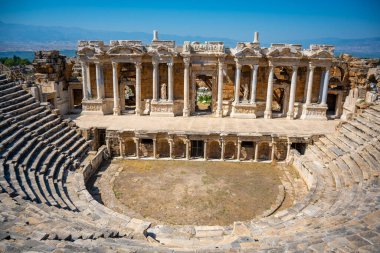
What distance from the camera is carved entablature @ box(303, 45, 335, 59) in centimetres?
2152

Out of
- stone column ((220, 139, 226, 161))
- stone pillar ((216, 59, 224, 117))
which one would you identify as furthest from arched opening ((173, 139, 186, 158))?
stone pillar ((216, 59, 224, 117))

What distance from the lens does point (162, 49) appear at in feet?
71.5

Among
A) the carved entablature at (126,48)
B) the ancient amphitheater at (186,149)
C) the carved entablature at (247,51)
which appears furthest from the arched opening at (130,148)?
the carved entablature at (247,51)

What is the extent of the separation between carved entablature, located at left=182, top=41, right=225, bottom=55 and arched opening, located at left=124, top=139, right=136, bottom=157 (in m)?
7.67

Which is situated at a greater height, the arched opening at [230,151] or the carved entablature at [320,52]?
the carved entablature at [320,52]

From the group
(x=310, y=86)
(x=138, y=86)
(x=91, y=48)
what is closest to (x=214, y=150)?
(x=138, y=86)

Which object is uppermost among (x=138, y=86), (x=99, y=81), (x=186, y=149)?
(x=99, y=81)

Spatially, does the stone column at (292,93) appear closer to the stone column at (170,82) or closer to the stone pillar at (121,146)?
the stone column at (170,82)

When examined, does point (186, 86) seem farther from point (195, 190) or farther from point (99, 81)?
point (195, 190)

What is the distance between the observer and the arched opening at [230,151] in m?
18.8

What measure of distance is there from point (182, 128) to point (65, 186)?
27.0 ft

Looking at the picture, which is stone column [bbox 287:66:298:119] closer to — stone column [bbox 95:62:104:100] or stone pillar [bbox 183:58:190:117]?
stone pillar [bbox 183:58:190:117]

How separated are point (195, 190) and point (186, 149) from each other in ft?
14.1

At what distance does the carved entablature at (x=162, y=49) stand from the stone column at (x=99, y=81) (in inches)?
154
